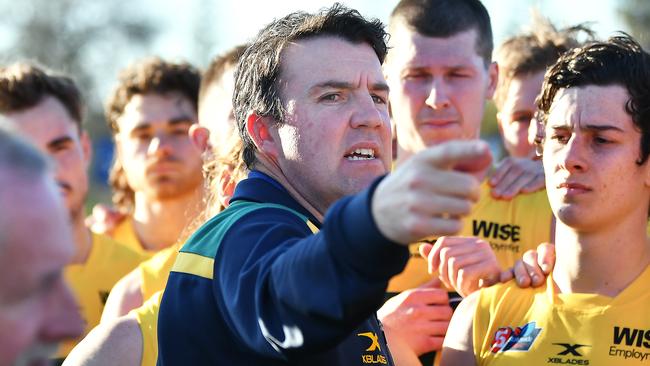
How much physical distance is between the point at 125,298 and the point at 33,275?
3.03 m

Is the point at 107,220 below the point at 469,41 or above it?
below

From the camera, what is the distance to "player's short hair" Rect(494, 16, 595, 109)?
19.5 ft

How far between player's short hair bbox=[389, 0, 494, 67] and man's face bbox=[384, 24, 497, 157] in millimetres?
48

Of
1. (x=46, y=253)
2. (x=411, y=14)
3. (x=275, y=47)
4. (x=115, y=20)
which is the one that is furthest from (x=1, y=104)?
(x=115, y=20)

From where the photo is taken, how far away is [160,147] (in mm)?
6602

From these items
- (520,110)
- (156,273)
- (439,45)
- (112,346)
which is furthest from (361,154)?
(520,110)

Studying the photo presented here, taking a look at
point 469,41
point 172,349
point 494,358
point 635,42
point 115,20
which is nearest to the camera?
point 172,349

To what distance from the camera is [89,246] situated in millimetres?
6004

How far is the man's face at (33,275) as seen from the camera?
176cm

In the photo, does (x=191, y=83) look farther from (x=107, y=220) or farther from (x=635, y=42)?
(x=635, y=42)

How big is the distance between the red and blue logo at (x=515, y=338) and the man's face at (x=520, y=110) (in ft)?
6.73

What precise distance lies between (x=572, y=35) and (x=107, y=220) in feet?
11.3

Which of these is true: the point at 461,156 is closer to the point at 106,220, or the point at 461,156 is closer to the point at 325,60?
the point at 325,60

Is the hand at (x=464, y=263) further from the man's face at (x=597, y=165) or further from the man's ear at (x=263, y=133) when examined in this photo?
the man's ear at (x=263, y=133)
